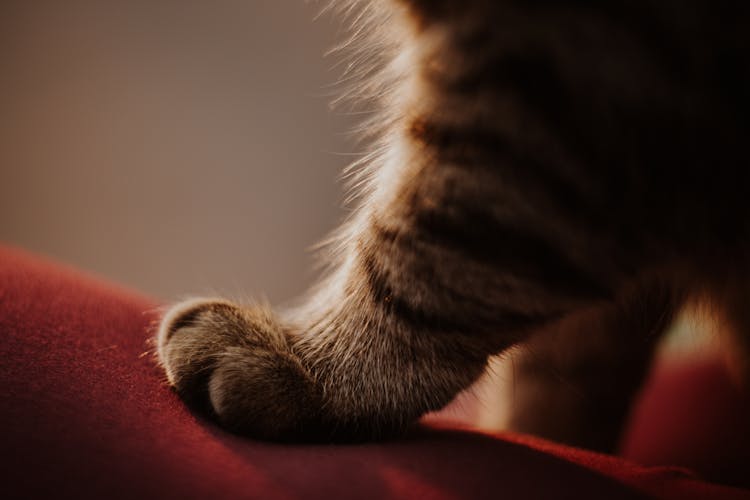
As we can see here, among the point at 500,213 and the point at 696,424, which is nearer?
the point at 500,213

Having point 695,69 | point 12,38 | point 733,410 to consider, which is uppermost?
point 12,38

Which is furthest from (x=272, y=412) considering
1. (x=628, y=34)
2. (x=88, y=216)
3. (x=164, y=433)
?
(x=88, y=216)

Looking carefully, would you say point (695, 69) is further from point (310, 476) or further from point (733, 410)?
point (733, 410)

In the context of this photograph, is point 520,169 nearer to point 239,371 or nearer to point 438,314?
point 438,314

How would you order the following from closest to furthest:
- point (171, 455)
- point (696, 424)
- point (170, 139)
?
point (171, 455), point (696, 424), point (170, 139)

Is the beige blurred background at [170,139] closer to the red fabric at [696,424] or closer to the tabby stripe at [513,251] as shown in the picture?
the red fabric at [696,424]

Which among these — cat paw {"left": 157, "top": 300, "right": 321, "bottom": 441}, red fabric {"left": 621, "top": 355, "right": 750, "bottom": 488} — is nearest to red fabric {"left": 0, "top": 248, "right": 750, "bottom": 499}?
cat paw {"left": 157, "top": 300, "right": 321, "bottom": 441}

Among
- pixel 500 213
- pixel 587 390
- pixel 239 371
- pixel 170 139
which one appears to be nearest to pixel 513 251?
pixel 500 213
